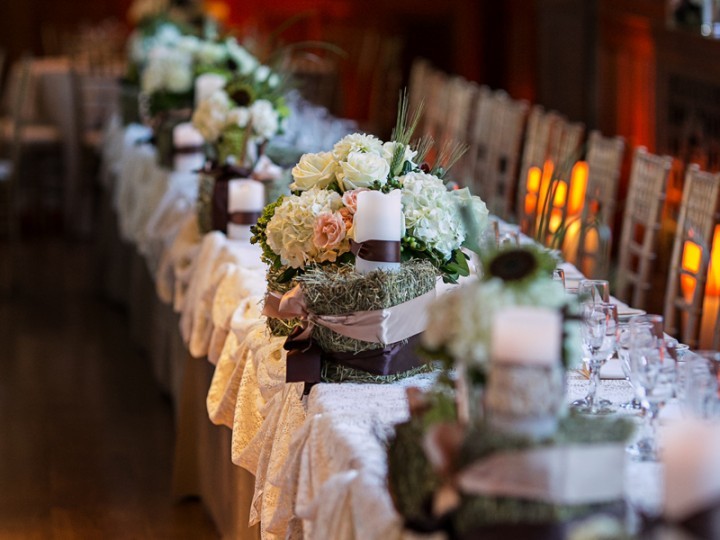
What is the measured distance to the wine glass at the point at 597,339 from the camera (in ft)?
8.00

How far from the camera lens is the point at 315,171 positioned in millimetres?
2812

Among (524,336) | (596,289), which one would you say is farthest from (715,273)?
(524,336)

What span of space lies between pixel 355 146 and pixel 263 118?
5.42 feet

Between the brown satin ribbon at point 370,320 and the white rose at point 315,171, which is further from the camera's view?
the white rose at point 315,171

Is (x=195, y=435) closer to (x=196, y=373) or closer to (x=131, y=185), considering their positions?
(x=196, y=373)

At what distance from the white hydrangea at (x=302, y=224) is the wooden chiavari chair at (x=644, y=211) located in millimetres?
2063

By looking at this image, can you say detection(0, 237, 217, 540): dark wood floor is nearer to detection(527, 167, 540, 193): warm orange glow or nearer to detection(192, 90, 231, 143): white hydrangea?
detection(192, 90, 231, 143): white hydrangea

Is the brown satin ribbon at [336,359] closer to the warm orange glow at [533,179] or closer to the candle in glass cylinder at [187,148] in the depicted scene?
the candle in glass cylinder at [187,148]

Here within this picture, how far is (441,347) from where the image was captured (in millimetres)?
1844

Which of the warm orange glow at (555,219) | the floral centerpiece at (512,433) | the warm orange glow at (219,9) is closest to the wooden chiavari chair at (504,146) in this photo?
the warm orange glow at (555,219)

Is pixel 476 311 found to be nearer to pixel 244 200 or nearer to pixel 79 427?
pixel 244 200

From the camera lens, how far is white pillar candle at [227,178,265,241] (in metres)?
3.94

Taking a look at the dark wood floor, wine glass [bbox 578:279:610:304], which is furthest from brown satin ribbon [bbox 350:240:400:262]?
the dark wood floor

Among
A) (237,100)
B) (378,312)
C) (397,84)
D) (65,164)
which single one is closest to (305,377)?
(378,312)
